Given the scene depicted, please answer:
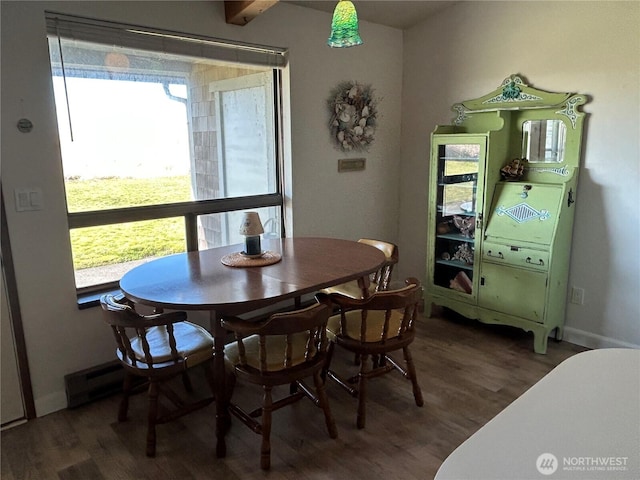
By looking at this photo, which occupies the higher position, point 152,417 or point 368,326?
point 368,326

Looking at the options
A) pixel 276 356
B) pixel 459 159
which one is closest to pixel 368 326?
pixel 276 356

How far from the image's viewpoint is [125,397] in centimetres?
238

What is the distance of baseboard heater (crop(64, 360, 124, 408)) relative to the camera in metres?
2.54

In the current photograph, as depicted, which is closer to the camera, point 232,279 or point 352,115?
point 232,279

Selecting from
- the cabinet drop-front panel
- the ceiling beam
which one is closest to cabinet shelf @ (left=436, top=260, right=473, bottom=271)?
the cabinet drop-front panel

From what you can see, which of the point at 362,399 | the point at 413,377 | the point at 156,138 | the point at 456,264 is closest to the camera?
the point at 362,399

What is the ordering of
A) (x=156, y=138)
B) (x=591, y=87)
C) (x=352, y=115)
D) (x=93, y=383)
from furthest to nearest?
(x=352, y=115) < (x=591, y=87) < (x=156, y=138) < (x=93, y=383)

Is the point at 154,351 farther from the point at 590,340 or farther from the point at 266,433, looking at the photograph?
the point at 590,340

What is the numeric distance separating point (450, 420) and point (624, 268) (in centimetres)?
162

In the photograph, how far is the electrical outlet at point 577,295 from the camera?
3.24 metres

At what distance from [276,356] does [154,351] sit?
0.59 m

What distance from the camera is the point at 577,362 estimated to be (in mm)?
1089

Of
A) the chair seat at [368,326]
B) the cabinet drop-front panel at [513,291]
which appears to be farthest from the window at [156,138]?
the cabinet drop-front panel at [513,291]

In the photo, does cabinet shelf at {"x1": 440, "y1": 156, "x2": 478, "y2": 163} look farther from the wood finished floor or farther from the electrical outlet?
the wood finished floor
